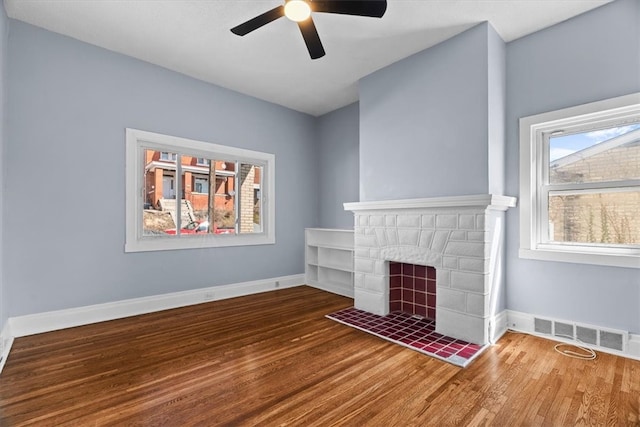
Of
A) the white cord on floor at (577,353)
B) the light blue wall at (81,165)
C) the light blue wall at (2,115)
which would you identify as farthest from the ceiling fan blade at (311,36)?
the white cord on floor at (577,353)

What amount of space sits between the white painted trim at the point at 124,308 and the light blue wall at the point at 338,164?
1.44 m

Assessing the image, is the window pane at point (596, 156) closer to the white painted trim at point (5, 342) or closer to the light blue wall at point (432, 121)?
the light blue wall at point (432, 121)

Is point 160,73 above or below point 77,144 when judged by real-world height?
above

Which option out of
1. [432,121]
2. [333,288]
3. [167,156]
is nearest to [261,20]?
[432,121]

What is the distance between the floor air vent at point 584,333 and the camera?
245 cm

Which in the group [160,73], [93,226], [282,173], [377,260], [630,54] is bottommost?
[377,260]

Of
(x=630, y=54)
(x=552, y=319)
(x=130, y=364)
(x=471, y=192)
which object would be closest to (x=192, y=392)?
(x=130, y=364)

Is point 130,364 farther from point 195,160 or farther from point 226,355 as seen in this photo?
point 195,160

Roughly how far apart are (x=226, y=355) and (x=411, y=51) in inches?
136

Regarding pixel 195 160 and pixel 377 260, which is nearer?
pixel 377 260

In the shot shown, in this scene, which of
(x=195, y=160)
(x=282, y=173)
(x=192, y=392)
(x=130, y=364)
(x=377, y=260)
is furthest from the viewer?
(x=282, y=173)

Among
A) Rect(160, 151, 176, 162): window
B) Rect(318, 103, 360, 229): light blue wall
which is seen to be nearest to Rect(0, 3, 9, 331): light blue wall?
Rect(160, 151, 176, 162): window

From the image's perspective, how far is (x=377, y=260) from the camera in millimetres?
3494

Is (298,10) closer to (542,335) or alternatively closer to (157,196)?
(157,196)
